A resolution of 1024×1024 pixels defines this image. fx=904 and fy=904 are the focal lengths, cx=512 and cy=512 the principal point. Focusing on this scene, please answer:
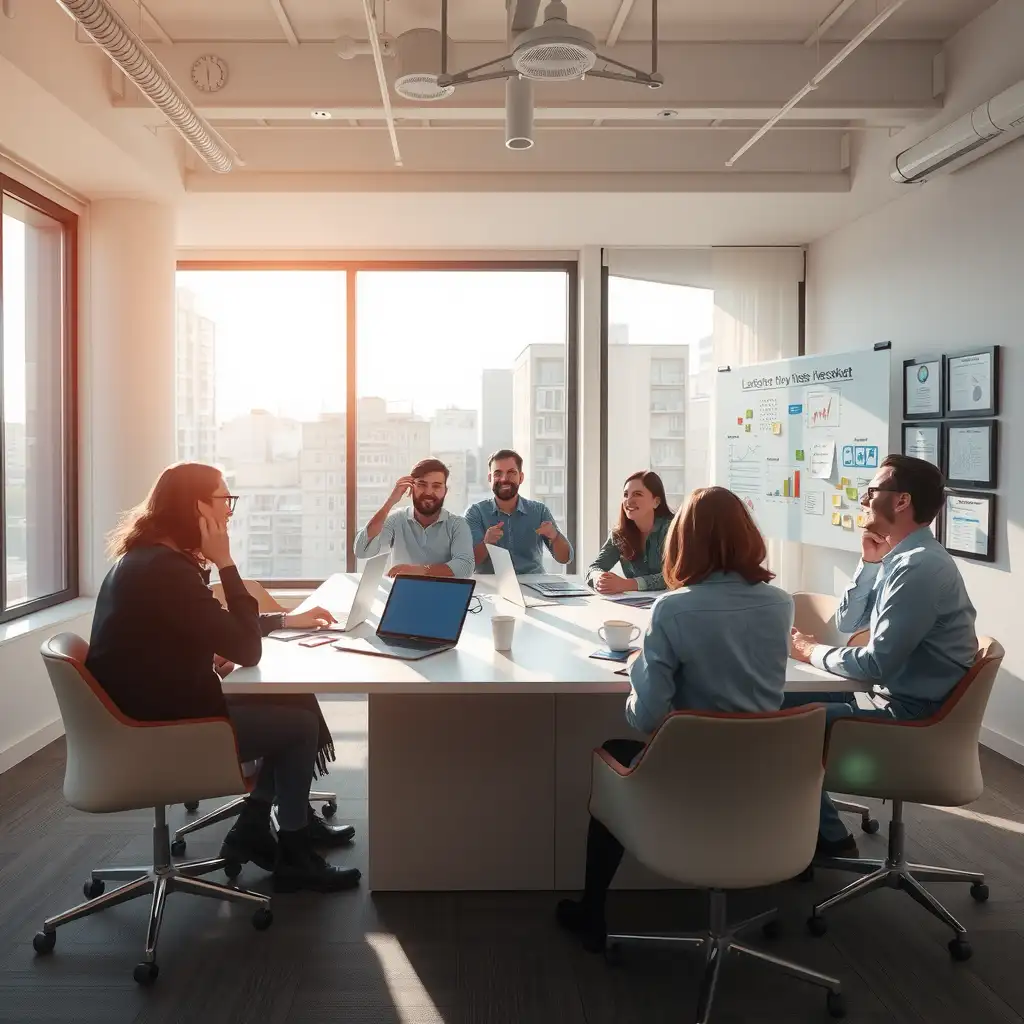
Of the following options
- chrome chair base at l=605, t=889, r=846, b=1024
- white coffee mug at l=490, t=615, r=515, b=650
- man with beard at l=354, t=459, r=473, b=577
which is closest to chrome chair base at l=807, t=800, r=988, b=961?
chrome chair base at l=605, t=889, r=846, b=1024

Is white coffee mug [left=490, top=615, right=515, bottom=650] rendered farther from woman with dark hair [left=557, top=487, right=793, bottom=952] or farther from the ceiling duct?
the ceiling duct

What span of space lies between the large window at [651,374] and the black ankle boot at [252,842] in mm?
4463

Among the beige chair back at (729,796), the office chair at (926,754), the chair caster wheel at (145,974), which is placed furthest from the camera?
the office chair at (926,754)

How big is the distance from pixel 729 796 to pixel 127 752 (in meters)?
1.61

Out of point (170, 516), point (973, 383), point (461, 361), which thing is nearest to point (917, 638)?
point (170, 516)

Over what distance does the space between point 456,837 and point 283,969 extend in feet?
2.28

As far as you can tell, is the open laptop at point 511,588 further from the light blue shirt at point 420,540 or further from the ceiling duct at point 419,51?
the ceiling duct at point 419,51

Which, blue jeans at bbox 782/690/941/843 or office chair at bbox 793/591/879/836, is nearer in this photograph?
blue jeans at bbox 782/690/941/843

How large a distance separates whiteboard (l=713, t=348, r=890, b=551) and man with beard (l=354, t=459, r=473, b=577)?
2.56 metres

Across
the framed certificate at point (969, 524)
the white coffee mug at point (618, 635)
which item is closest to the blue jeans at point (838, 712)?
the white coffee mug at point (618, 635)

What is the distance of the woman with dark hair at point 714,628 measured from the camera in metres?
2.23

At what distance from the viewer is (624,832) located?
233 centimetres

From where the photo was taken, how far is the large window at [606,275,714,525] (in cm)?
712

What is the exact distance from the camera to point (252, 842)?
307 centimetres
